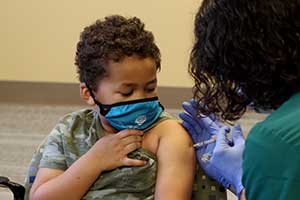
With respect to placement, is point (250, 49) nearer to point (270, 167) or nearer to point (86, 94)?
point (270, 167)

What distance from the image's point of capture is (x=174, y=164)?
139 cm

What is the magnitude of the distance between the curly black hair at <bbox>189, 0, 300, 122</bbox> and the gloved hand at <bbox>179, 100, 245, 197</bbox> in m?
0.36

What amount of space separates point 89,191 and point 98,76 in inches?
11.9

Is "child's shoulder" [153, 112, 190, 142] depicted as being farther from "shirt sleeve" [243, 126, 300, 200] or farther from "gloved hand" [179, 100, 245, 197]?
"shirt sleeve" [243, 126, 300, 200]

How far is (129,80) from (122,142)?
0.54 feet

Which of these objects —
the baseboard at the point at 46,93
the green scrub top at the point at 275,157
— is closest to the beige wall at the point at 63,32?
the baseboard at the point at 46,93

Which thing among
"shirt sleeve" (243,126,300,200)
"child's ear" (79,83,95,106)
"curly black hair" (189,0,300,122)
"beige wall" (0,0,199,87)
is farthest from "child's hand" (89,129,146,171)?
"beige wall" (0,0,199,87)

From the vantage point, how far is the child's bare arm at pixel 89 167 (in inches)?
55.1

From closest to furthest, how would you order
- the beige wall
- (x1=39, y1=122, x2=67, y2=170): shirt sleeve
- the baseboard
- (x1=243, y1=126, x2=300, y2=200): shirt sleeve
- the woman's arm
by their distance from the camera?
(x1=243, y1=126, x2=300, y2=200): shirt sleeve → the woman's arm → (x1=39, y1=122, x2=67, y2=170): shirt sleeve → the beige wall → the baseboard

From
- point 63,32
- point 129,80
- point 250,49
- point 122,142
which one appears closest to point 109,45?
point 129,80

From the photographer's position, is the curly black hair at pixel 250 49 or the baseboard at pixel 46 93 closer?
the curly black hair at pixel 250 49

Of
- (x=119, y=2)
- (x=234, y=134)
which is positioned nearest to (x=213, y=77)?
(x=234, y=134)

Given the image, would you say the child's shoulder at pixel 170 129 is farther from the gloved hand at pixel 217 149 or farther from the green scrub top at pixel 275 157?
the green scrub top at pixel 275 157

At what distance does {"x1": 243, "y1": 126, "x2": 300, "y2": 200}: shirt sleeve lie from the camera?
89cm
